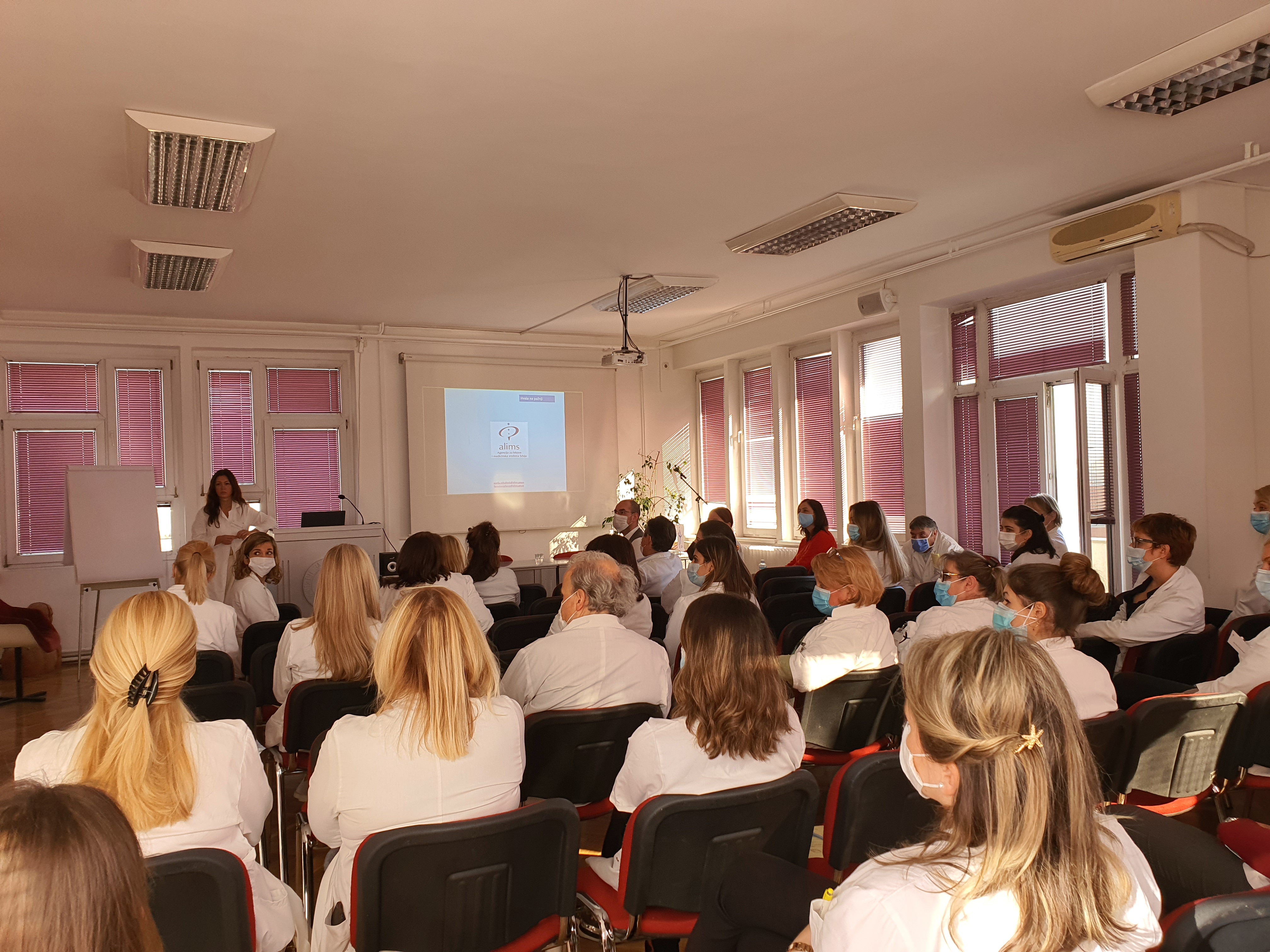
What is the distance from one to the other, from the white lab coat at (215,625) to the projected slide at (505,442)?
18.2 feet

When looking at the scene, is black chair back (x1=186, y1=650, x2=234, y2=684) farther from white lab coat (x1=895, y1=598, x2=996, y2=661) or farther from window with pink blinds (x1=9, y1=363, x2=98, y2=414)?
window with pink blinds (x1=9, y1=363, x2=98, y2=414)

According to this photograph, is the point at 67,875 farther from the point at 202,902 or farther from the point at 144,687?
the point at 144,687

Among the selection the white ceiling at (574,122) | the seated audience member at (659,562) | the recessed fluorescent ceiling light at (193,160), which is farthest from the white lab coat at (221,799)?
the seated audience member at (659,562)

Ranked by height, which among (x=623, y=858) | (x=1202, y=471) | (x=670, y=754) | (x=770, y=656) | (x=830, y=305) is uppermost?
(x=830, y=305)

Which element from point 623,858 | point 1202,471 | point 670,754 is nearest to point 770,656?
point 670,754

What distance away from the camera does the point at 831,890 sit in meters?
1.37

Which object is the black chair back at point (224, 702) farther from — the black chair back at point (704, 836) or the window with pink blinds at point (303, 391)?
the window with pink blinds at point (303, 391)

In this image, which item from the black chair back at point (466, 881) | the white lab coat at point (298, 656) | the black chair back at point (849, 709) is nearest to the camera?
the black chair back at point (466, 881)

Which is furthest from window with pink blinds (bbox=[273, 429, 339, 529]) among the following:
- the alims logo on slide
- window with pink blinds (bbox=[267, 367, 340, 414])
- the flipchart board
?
the alims logo on slide

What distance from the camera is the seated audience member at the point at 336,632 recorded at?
3.29 metres

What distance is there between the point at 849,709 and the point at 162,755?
233cm

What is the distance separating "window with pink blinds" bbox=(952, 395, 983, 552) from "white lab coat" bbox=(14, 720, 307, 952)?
254 inches

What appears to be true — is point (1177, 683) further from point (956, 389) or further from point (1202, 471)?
point (956, 389)

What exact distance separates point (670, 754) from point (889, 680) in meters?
1.49
